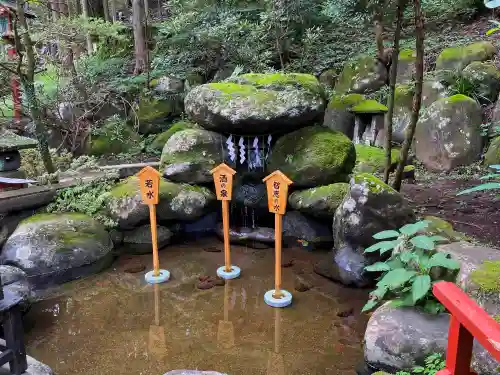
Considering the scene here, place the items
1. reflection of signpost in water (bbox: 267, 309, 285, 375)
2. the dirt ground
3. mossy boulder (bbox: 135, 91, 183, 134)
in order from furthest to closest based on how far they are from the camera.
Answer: mossy boulder (bbox: 135, 91, 183, 134)
the dirt ground
reflection of signpost in water (bbox: 267, 309, 285, 375)

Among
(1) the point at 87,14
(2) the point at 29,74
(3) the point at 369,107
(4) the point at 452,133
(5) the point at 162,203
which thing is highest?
(1) the point at 87,14

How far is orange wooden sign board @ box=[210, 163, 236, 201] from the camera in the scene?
5.90 meters

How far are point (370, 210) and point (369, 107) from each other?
4.43 meters

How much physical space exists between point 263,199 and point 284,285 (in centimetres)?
229

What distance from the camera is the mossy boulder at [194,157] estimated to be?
24.4 ft

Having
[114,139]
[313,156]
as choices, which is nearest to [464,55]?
[313,156]

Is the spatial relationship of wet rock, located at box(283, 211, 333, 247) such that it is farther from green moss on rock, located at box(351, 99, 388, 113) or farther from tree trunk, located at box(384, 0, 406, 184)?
green moss on rock, located at box(351, 99, 388, 113)

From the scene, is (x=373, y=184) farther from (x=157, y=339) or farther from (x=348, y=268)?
(x=157, y=339)

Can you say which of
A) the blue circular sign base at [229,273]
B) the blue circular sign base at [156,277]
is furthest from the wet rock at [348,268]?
the blue circular sign base at [156,277]

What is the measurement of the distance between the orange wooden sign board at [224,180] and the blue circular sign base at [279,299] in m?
1.47

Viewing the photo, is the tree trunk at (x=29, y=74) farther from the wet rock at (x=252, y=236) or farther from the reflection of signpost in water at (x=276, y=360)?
the reflection of signpost in water at (x=276, y=360)

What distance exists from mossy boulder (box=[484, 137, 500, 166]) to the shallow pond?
4130 mm

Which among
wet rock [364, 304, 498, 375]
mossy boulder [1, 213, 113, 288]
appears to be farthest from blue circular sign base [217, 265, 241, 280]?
wet rock [364, 304, 498, 375]

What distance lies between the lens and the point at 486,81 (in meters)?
9.02
